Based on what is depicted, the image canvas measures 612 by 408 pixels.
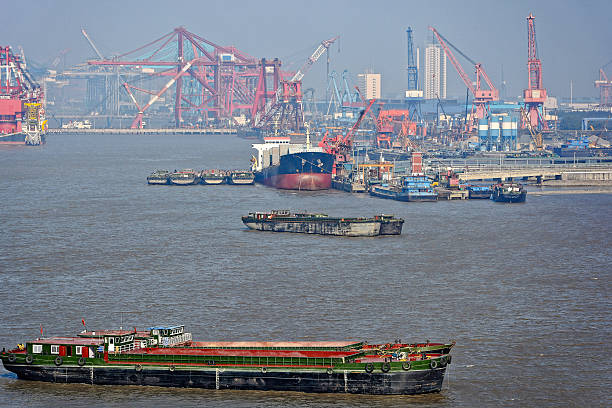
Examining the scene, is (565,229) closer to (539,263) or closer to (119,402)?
(539,263)

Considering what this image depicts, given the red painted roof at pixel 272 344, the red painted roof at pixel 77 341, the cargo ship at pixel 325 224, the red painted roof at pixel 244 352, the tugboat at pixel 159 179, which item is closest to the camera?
the red painted roof at pixel 244 352

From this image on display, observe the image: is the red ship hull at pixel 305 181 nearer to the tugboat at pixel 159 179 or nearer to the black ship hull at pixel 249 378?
the tugboat at pixel 159 179

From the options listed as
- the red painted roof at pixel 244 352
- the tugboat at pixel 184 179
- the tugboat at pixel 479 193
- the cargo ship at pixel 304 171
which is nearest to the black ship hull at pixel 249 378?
the red painted roof at pixel 244 352

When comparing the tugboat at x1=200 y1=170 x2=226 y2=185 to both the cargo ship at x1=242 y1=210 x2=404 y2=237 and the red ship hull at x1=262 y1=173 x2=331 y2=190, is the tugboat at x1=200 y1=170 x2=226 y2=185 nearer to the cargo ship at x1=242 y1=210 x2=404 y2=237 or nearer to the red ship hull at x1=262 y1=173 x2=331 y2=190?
the red ship hull at x1=262 y1=173 x2=331 y2=190

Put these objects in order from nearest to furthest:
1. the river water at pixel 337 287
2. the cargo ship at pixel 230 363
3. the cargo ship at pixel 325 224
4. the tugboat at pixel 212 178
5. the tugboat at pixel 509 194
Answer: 1. the cargo ship at pixel 230 363
2. the river water at pixel 337 287
3. the cargo ship at pixel 325 224
4. the tugboat at pixel 509 194
5. the tugboat at pixel 212 178

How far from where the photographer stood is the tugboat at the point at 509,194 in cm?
9656

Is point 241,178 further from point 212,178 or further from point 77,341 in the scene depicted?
point 77,341

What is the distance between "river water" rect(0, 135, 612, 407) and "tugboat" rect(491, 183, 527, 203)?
325cm

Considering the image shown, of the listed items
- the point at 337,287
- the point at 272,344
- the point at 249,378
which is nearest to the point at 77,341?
the point at 249,378

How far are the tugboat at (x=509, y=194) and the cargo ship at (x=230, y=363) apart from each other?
6174 centimetres

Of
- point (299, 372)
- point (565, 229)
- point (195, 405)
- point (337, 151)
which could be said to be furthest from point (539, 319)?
point (337, 151)

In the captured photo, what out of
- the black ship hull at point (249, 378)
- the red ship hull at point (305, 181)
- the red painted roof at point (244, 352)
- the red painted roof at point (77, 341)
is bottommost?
the black ship hull at point (249, 378)

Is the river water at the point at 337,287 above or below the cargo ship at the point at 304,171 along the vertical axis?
below

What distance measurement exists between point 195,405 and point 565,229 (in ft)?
161
